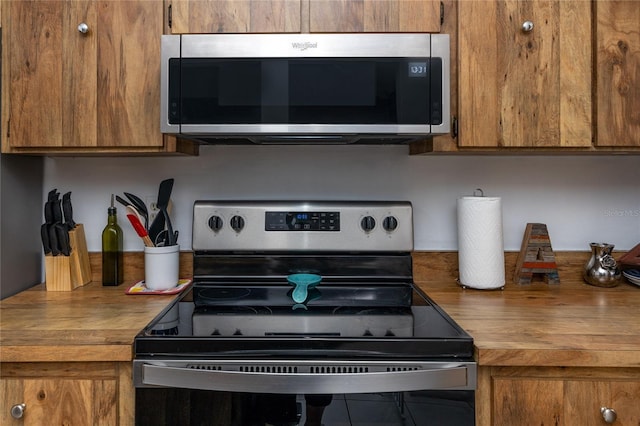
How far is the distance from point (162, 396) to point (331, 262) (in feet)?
2.41

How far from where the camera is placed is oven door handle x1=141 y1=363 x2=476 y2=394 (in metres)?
0.99

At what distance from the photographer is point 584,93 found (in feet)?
4.51

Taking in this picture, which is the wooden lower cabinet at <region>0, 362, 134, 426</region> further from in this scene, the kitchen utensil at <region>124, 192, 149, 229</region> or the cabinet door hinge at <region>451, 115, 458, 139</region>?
the cabinet door hinge at <region>451, 115, 458, 139</region>

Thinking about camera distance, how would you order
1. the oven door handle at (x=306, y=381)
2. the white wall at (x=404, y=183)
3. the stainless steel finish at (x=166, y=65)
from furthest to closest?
1. the white wall at (x=404, y=183)
2. the stainless steel finish at (x=166, y=65)
3. the oven door handle at (x=306, y=381)

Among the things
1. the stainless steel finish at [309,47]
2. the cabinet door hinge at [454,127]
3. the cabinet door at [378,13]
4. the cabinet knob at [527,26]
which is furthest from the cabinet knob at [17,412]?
the cabinet knob at [527,26]

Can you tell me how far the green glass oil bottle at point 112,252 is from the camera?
5.20ft

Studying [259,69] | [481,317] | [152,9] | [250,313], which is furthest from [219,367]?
[152,9]

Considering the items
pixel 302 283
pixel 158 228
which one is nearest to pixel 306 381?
pixel 302 283

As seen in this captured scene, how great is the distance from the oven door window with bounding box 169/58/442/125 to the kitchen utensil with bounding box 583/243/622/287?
2.69 ft

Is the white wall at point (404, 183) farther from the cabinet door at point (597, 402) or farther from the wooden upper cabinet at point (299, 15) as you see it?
the cabinet door at point (597, 402)

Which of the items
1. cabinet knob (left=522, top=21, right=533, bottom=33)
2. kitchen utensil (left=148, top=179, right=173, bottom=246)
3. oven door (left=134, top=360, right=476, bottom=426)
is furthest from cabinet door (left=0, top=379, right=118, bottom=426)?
cabinet knob (left=522, top=21, right=533, bottom=33)

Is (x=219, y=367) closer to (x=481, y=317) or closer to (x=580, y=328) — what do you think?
(x=481, y=317)

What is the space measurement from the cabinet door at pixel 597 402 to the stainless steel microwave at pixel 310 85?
0.74 m

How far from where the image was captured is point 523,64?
1371 mm
